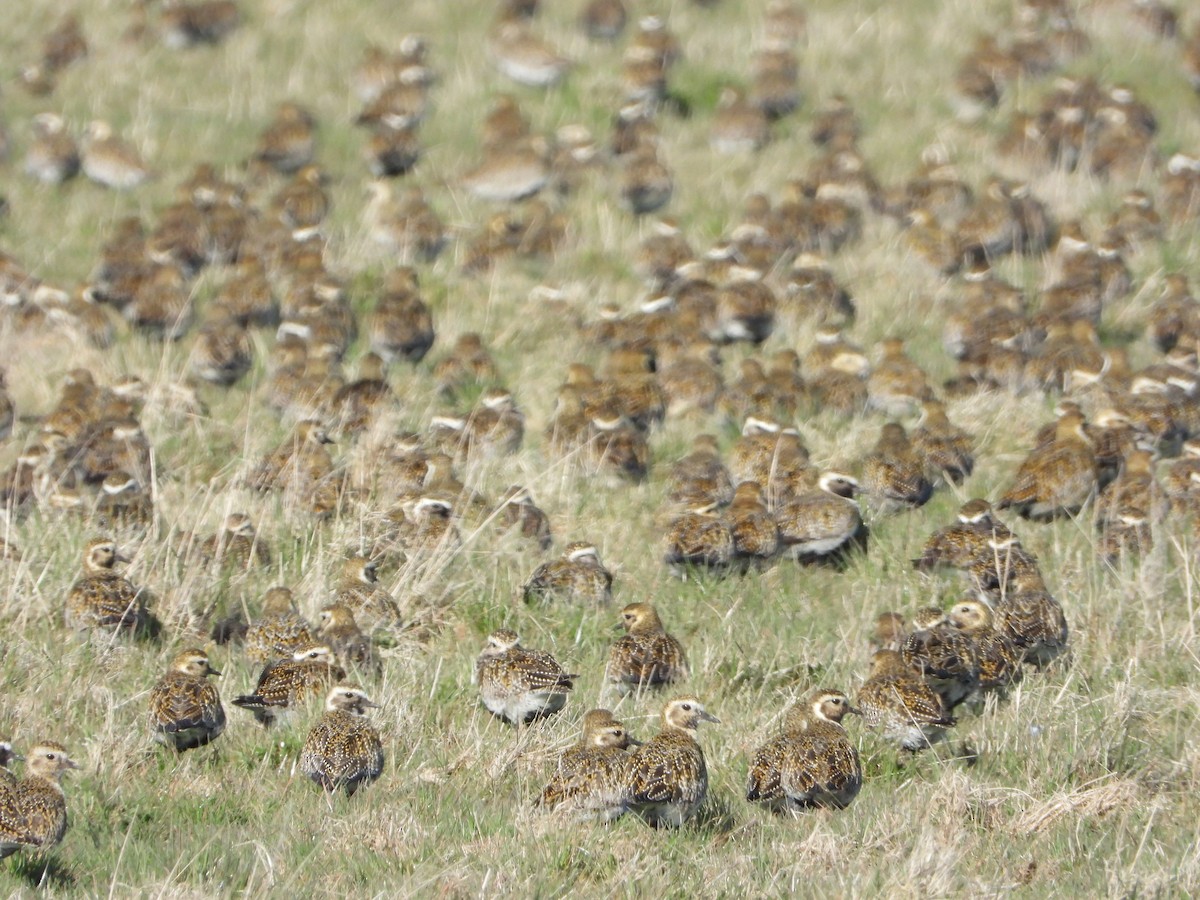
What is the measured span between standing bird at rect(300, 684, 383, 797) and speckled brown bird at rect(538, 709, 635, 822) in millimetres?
751

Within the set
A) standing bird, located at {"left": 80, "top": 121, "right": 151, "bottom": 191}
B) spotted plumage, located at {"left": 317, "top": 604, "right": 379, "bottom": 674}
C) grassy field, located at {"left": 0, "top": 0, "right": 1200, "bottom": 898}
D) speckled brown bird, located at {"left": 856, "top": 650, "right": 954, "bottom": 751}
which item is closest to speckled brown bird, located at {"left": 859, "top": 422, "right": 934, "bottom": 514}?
grassy field, located at {"left": 0, "top": 0, "right": 1200, "bottom": 898}

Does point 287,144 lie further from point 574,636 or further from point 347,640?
point 347,640

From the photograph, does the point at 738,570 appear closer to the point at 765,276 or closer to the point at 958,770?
the point at 958,770

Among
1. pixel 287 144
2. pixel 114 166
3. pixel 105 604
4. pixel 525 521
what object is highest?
pixel 105 604

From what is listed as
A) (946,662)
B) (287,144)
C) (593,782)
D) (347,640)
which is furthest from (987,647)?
(287,144)

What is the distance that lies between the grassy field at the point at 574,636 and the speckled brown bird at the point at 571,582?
0.12 m

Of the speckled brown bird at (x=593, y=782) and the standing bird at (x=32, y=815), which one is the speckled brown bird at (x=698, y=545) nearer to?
the speckled brown bird at (x=593, y=782)

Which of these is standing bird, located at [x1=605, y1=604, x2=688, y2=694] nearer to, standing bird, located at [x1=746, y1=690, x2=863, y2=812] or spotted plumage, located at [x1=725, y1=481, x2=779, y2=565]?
standing bird, located at [x1=746, y1=690, x2=863, y2=812]

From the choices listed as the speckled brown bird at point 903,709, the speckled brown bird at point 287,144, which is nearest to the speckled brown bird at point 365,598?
the speckled brown bird at point 903,709

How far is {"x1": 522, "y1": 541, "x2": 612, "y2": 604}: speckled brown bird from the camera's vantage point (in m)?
9.49

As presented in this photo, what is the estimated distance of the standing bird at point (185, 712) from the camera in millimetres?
7812

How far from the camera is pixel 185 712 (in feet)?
25.6

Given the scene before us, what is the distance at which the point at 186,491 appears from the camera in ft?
35.0

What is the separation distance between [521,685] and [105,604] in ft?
7.18
